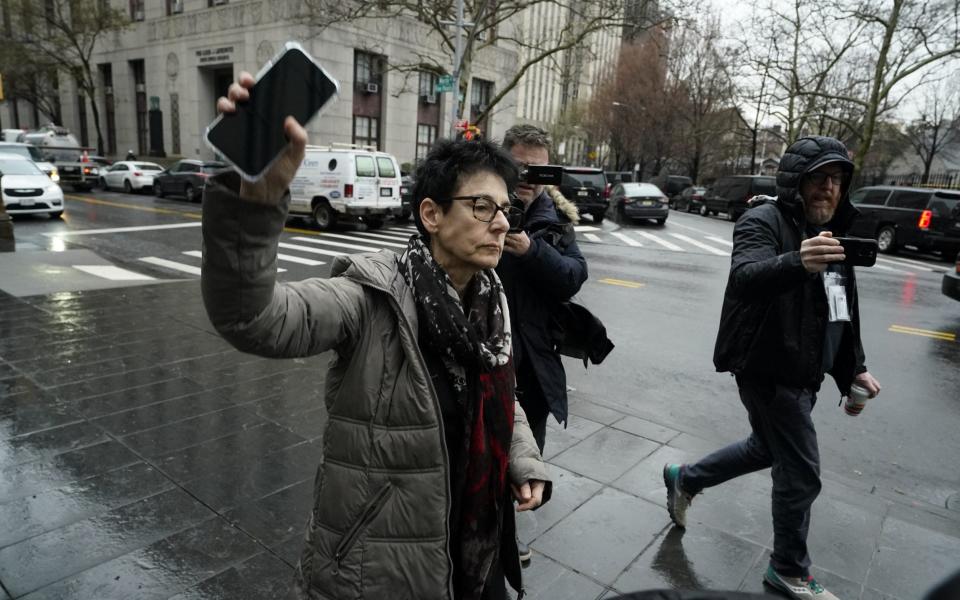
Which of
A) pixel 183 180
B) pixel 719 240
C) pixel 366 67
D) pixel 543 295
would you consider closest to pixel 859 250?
pixel 543 295

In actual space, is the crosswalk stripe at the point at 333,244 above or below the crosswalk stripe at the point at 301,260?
above

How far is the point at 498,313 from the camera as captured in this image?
189 centimetres

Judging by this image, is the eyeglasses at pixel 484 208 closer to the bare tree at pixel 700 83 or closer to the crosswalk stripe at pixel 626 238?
the crosswalk stripe at pixel 626 238

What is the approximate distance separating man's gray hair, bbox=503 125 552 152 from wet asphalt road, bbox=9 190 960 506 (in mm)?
2919

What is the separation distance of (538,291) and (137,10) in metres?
45.7

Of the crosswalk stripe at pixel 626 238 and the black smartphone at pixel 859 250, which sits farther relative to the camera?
the crosswalk stripe at pixel 626 238

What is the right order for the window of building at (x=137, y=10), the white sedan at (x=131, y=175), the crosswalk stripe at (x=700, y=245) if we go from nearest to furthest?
the crosswalk stripe at (x=700, y=245)
the white sedan at (x=131, y=175)
the window of building at (x=137, y=10)

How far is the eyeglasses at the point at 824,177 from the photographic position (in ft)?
8.88

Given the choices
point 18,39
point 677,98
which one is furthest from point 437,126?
point 18,39

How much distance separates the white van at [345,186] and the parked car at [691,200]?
Answer: 2179 centimetres

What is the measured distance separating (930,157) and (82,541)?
1979 inches

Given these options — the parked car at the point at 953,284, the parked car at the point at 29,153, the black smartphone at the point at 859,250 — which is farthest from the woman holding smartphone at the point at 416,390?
the parked car at the point at 29,153

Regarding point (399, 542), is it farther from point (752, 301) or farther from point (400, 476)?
point (752, 301)

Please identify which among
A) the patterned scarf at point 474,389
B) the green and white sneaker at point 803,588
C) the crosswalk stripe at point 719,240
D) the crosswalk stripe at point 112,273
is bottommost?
the crosswalk stripe at point 112,273
